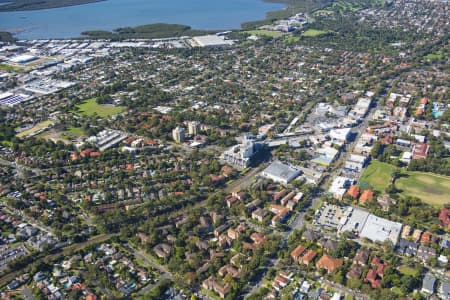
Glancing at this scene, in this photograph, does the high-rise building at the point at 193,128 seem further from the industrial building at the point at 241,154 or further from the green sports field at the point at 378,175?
the green sports field at the point at 378,175

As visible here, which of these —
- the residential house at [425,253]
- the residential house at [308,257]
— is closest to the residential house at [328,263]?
the residential house at [308,257]

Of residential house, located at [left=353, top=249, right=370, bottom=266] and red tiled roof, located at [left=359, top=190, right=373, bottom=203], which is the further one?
red tiled roof, located at [left=359, top=190, right=373, bottom=203]

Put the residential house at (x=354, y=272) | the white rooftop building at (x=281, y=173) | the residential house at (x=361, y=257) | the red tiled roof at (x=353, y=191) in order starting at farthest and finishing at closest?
the white rooftop building at (x=281, y=173) → the red tiled roof at (x=353, y=191) → the residential house at (x=361, y=257) → the residential house at (x=354, y=272)

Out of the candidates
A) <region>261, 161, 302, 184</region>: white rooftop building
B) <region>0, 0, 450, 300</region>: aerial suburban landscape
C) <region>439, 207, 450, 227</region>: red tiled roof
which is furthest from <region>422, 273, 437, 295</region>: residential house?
<region>261, 161, 302, 184</region>: white rooftop building

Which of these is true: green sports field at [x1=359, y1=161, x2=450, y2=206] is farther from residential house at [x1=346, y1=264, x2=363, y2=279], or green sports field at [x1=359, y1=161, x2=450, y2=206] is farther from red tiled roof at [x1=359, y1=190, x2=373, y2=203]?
residential house at [x1=346, y1=264, x2=363, y2=279]

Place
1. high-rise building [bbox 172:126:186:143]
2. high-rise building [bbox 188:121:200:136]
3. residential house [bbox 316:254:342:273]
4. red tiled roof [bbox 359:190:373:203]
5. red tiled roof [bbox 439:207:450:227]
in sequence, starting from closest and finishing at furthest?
1. residential house [bbox 316:254:342:273]
2. red tiled roof [bbox 439:207:450:227]
3. red tiled roof [bbox 359:190:373:203]
4. high-rise building [bbox 172:126:186:143]
5. high-rise building [bbox 188:121:200:136]

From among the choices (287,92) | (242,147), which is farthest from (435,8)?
(242,147)

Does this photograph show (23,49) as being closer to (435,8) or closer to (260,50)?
(260,50)
